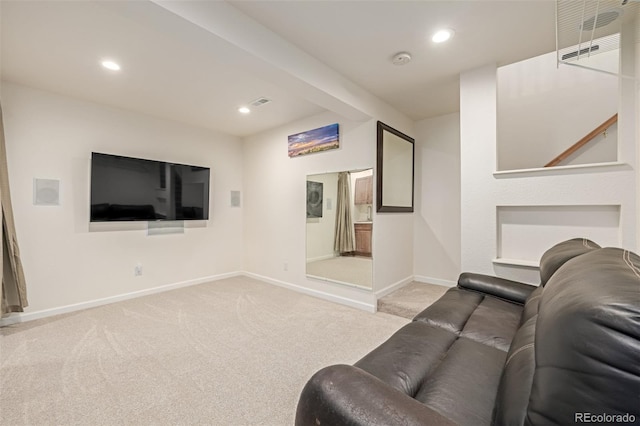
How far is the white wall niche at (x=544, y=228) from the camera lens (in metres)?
2.03

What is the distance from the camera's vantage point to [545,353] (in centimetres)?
62

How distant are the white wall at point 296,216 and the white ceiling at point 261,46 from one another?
22.1 inches

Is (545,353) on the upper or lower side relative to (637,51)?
lower

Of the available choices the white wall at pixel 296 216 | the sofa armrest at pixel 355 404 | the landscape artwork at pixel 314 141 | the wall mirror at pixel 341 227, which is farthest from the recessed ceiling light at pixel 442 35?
the sofa armrest at pixel 355 404

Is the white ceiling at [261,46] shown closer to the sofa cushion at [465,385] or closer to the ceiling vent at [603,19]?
the ceiling vent at [603,19]

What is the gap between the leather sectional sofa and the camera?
1.67 ft

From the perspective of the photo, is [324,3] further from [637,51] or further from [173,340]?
[173,340]

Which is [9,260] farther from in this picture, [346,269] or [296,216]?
[346,269]

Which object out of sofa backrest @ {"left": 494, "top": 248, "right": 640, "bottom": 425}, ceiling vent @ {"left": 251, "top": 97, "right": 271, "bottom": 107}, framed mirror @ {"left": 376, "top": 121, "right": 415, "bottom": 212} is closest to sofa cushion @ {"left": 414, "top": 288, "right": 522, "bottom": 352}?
sofa backrest @ {"left": 494, "top": 248, "right": 640, "bottom": 425}

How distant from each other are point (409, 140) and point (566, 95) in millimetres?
1692

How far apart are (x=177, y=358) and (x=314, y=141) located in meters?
2.84

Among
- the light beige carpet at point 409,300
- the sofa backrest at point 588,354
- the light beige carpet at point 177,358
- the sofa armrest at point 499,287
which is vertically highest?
the sofa backrest at point 588,354

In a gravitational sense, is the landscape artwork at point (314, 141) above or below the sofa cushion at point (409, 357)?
above

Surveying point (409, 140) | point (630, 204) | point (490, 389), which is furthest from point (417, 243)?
point (490, 389)
